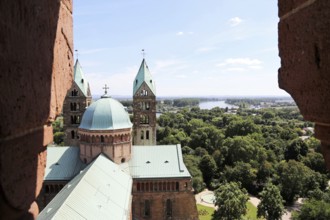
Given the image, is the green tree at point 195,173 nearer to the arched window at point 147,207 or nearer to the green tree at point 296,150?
the arched window at point 147,207

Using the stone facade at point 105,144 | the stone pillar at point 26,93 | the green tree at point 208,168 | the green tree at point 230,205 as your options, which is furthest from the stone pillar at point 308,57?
the green tree at point 208,168

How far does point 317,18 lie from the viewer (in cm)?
265

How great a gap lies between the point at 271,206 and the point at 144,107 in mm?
18625

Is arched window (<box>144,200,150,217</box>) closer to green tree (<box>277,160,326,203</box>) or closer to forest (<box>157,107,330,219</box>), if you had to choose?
forest (<box>157,107,330,219</box>)

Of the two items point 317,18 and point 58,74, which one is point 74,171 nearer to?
point 58,74

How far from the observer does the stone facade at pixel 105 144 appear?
2988 centimetres

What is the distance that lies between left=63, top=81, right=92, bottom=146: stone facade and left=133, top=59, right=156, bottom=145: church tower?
6648 mm

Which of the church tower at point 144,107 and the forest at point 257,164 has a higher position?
the church tower at point 144,107

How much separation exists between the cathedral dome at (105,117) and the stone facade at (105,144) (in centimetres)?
52

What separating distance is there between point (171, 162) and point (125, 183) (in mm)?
6826

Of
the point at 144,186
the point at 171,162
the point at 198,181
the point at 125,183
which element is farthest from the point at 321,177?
the point at 125,183

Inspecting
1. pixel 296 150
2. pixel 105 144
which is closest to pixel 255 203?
pixel 296 150

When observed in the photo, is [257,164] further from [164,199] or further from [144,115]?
[164,199]

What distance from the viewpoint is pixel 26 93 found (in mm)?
2818
